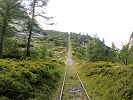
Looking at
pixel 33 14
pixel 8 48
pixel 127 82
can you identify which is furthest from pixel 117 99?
pixel 33 14

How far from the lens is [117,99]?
1709cm

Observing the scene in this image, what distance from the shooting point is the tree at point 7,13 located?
3148 cm

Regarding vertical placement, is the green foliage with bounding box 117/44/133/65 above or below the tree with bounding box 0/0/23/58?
below

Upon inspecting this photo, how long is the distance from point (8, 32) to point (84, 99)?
1885cm

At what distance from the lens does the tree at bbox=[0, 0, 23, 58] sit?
103 ft

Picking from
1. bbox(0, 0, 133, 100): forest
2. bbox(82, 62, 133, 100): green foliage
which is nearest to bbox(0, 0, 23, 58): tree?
bbox(0, 0, 133, 100): forest

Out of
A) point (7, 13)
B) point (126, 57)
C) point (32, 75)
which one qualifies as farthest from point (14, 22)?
point (126, 57)

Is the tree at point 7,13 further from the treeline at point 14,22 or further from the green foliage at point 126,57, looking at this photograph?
the green foliage at point 126,57

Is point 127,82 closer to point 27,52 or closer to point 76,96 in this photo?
point 76,96

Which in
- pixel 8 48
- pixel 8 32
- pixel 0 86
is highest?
pixel 8 32

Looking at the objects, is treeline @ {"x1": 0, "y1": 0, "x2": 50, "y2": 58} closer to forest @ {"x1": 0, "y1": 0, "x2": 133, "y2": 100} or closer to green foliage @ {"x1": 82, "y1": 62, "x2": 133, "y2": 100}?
forest @ {"x1": 0, "y1": 0, "x2": 133, "y2": 100}

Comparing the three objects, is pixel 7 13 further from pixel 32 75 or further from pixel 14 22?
pixel 32 75

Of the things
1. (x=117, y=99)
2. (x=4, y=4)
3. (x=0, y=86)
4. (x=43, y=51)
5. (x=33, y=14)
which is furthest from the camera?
(x=43, y=51)

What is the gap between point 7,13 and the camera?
1252 inches
